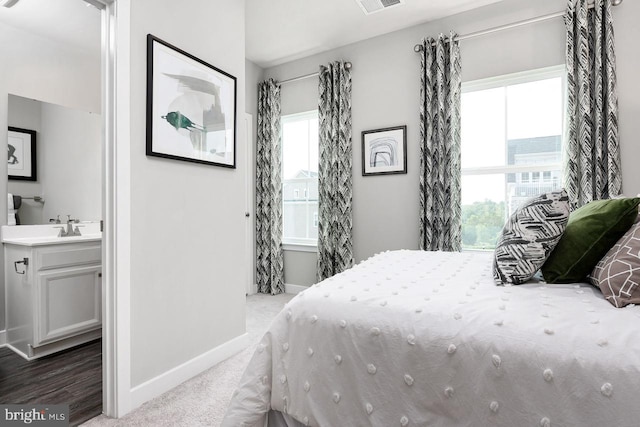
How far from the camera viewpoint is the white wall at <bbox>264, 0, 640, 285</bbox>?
8.48ft

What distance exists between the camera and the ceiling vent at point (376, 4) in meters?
2.96

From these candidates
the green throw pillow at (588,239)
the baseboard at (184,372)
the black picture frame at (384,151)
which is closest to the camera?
the green throw pillow at (588,239)

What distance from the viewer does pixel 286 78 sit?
4215 mm

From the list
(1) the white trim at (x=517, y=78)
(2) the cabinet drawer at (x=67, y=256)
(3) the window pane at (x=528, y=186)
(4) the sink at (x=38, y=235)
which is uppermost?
(1) the white trim at (x=517, y=78)

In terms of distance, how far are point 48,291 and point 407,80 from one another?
3.51 meters

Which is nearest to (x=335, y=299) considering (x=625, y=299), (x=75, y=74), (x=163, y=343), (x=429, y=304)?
(x=429, y=304)

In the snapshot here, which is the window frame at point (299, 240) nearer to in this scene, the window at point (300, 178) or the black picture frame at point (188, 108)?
the window at point (300, 178)

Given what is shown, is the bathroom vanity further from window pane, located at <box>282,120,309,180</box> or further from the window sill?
window pane, located at <box>282,120,309,180</box>

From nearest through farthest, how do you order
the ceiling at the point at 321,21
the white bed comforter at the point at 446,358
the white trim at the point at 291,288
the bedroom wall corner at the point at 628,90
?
the white bed comforter at the point at 446,358 → the bedroom wall corner at the point at 628,90 → the ceiling at the point at 321,21 → the white trim at the point at 291,288

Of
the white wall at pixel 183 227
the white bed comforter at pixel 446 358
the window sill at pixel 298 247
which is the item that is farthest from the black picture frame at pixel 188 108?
the window sill at pixel 298 247

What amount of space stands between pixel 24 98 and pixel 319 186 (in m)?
2.71

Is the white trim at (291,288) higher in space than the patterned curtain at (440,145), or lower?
lower

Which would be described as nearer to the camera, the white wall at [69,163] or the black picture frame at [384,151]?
the white wall at [69,163]

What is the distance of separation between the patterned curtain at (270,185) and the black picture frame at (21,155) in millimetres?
2179
